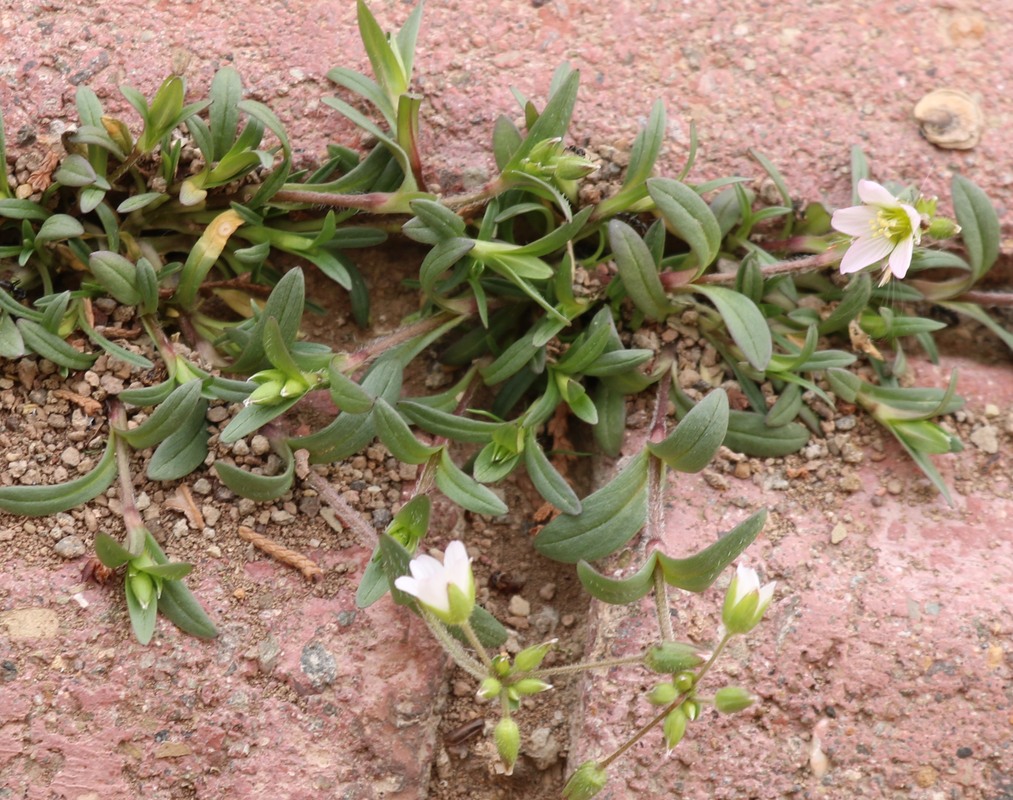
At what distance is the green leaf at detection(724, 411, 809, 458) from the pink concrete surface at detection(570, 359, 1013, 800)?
0.59 feet

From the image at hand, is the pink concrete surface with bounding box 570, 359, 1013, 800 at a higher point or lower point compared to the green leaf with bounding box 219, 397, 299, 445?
lower

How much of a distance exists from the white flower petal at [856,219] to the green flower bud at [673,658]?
119 cm

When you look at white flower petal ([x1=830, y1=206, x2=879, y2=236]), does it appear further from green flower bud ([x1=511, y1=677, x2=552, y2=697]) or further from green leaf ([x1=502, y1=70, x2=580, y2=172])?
green flower bud ([x1=511, y1=677, x2=552, y2=697])

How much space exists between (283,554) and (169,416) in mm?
476

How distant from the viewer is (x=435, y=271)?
2.77 metres

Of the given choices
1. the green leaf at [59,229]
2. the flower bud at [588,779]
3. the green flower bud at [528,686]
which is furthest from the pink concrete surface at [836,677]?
the green leaf at [59,229]

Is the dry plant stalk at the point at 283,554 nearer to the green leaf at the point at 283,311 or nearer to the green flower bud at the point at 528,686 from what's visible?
the green leaf at the point at 283,311

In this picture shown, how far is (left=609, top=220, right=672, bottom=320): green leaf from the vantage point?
283 cm

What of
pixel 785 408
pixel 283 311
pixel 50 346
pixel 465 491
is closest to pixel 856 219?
pixel 785 408

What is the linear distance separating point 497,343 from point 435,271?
426mm

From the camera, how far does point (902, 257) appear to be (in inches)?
104

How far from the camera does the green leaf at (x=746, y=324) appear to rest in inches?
109

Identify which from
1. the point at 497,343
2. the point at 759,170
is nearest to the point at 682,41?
the point at 759,170

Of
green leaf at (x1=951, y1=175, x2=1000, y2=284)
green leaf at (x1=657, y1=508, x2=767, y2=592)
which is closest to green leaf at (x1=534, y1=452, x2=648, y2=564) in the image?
green leaf at (x1=657, y1=508, x2=767, y2=592)
